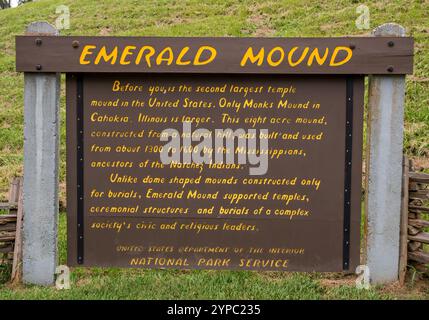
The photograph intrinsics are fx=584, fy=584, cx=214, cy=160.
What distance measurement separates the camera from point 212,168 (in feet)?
20.5

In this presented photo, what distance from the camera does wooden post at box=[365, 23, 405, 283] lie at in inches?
240

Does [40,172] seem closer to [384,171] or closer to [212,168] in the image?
[212,168]

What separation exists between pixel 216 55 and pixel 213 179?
131 centimetres

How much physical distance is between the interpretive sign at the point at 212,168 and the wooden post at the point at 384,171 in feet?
0.52

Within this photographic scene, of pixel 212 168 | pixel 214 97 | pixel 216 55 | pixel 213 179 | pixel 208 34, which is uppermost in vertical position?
pixel 208 34

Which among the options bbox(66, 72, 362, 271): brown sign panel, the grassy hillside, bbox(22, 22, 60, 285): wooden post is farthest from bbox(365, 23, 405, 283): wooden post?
bbox(22, 22, 60, 285): wooden post

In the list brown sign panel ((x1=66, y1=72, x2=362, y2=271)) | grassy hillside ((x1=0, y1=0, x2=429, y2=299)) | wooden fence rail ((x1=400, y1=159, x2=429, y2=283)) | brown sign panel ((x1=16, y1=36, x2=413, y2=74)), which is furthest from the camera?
wooden fence rail ((x1=400, y1=159, x2=429, y2=283))

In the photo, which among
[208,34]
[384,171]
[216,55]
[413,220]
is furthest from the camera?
[208,34]

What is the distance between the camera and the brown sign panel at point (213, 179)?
244 inches

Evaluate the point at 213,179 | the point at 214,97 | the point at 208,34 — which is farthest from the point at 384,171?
the point at 208,34

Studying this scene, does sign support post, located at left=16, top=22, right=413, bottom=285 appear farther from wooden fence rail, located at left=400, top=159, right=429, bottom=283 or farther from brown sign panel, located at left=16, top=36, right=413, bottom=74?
wooden fence rail, located at left=400, top=159, right=429, bottom=283

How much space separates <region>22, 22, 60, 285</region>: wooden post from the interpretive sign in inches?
6.3
